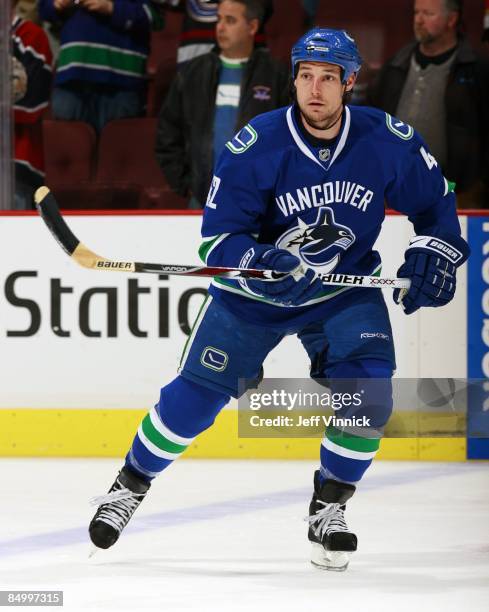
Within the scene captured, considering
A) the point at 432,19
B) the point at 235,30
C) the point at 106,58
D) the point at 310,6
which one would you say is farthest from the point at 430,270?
the point at 310,6

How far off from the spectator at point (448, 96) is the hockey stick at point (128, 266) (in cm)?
190

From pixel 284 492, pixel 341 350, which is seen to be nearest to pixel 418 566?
pixel 341 350

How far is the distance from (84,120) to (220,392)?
273 centimetres

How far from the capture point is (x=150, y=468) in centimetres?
301

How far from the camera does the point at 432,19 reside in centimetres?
480

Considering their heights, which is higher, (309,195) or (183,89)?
(309,195)

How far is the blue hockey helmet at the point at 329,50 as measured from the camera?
289 cm

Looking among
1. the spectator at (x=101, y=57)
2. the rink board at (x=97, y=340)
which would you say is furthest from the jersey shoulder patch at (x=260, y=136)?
the spectator at (x=101, y=57)

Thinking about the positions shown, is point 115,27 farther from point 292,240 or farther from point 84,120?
point 292,240

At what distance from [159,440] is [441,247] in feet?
2.44

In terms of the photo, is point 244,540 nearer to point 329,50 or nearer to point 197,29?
point 329,50

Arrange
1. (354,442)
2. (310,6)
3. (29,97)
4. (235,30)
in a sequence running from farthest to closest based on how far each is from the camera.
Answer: (310,6)
(29,97)
(235,30)
(354,442)

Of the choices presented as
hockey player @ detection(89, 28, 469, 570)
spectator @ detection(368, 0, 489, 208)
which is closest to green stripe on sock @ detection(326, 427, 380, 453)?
hockey player @ detection(89, 28, 469, 570)

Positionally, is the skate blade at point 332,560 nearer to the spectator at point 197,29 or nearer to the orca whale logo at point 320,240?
the orca whale logo at point 320,240
